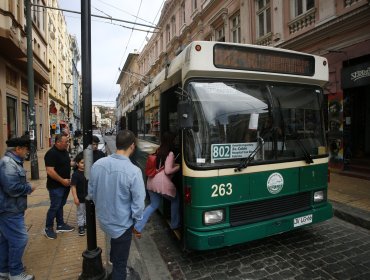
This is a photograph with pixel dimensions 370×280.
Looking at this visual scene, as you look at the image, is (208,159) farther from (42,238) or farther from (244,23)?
(244,23)

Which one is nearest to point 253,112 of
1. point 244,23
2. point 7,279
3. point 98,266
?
point 98,266

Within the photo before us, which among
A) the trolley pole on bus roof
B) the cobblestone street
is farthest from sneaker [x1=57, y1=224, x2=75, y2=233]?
the trolley pole on bus roof

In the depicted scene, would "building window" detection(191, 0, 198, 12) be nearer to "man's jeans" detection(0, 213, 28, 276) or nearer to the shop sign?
the shop sign

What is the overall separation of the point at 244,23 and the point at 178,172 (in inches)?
482

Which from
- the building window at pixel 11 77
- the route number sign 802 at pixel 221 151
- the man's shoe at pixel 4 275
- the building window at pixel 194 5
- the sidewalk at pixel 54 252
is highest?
the building window at pixel 194 5

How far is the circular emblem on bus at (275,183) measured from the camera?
394cm

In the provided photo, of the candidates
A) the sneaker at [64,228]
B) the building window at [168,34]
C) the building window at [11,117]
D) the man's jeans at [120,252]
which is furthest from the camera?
the building window at [168,34]

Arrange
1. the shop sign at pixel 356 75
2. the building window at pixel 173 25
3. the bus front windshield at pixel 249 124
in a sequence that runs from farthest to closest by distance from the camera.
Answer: the building window at pixel 173 25, the shop sign at pixel 356 75, the bus front windshield at pixel 249 124

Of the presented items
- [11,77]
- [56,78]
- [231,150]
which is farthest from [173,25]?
[231,150]

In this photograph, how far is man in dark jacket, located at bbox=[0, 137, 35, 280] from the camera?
10.6 ft

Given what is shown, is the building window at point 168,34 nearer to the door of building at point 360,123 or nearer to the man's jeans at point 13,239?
the door of building at point 360,123

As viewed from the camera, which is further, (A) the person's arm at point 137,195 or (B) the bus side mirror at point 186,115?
(B) the bus side mirror at point 186,115

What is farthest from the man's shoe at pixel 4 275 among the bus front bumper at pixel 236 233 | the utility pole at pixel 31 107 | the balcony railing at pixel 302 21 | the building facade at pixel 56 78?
the building facade at pixel 56 78

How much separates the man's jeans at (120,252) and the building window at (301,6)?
11.0 metres
